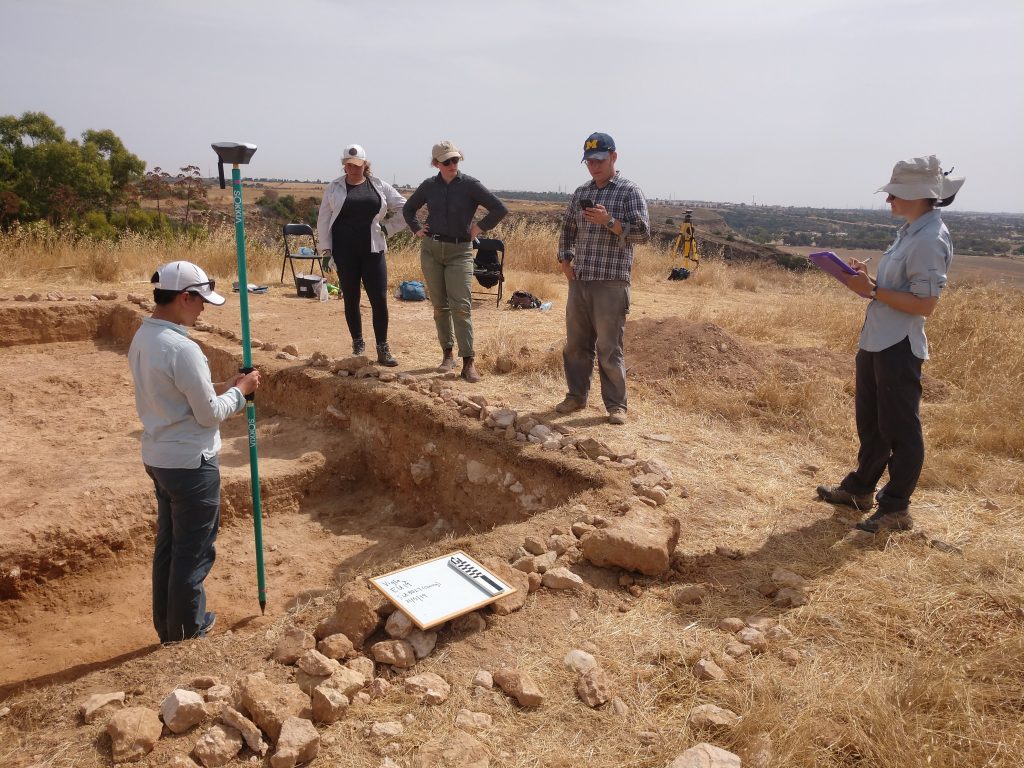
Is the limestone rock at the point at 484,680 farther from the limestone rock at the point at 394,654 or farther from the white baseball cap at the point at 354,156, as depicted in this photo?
the white baseball cap at the point at 354,156

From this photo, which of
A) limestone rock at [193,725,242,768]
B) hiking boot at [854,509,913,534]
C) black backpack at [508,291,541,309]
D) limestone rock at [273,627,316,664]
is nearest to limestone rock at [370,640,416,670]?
limestone rock at [273,627,316,664]

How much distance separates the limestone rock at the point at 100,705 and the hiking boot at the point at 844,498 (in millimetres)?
3474

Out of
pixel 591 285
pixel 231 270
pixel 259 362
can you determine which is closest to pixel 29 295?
pixel 231 270

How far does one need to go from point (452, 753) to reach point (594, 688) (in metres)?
0.53

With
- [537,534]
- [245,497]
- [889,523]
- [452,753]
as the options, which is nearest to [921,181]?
[889,523]

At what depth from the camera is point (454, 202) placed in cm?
557

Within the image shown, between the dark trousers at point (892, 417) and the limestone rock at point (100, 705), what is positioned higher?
the dark trousers at point (892, 417)

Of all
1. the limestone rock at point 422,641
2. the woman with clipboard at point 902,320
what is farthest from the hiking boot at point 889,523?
Answer: the limestone rock at point 422,641

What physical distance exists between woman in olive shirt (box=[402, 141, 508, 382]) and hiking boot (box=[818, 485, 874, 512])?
9.62 feet

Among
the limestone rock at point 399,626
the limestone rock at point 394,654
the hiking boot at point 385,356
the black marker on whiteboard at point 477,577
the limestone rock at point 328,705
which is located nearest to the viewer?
the limestone rock at point 328,705

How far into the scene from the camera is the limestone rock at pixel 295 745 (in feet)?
6.51

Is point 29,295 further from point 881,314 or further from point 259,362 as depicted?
point 881,314

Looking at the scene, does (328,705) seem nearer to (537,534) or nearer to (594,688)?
(594,688)

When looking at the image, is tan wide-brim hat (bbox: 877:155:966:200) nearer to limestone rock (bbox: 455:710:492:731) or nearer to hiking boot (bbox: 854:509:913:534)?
hiking boot (bbox: 854:509:913:534)
